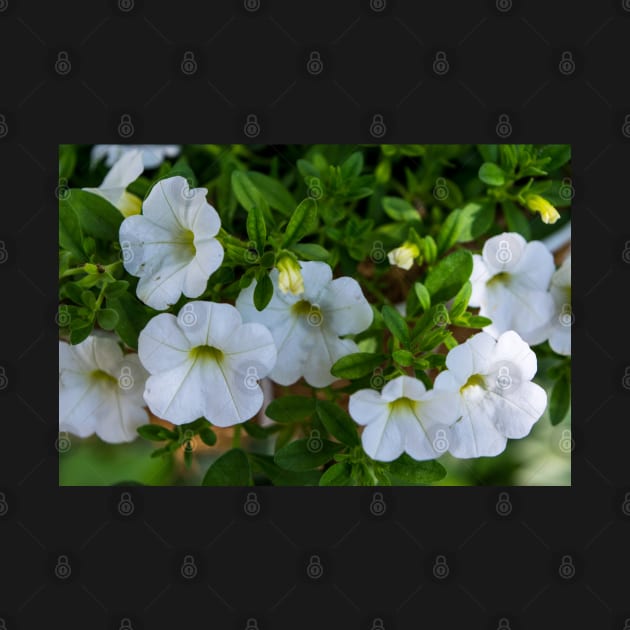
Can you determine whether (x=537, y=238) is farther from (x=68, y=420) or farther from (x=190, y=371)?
(x=68, y=420)

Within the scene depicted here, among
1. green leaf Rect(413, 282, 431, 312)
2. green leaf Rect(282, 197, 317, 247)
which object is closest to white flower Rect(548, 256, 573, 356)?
green leaf Rect(413, 282, 431, 312)

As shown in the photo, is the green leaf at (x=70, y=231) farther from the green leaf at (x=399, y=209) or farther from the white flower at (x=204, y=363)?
the green leaf at (x=399, y=209)

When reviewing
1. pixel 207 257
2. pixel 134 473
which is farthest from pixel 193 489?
pixel 207 257

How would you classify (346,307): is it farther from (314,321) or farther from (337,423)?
(337,423)

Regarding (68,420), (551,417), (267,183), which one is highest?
(267,183)

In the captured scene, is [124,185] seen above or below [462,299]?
above

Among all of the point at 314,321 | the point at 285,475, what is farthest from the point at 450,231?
the point at 285,475
